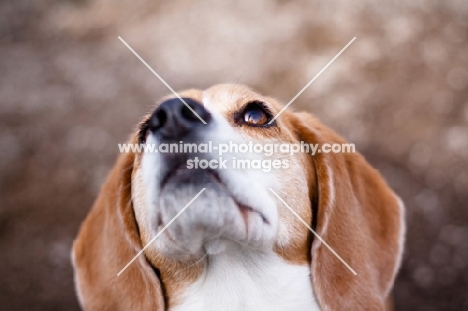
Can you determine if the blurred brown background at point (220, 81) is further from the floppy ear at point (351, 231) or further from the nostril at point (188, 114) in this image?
the nostril at point (188, 114)

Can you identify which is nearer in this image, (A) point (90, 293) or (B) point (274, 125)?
(B) point (274, 125)

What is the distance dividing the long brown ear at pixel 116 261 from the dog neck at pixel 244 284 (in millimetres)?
177

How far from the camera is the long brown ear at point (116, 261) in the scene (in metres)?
2.25

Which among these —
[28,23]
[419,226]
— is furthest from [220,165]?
[28,23]

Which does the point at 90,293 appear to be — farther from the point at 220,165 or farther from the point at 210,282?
the point at 220,165

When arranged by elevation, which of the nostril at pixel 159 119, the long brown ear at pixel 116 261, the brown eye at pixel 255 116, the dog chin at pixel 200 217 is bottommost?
the long brown ear at pixel 116 261

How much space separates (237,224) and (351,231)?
29.5 inches

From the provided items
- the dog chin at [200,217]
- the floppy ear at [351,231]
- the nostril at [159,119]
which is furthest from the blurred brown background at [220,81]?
the nostril at [159,119]

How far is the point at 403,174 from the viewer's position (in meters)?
4.41

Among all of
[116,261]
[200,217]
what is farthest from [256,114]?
[116,261]

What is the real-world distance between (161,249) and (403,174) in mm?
3027

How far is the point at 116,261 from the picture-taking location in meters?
2.35

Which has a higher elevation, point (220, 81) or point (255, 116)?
point (220, 81)

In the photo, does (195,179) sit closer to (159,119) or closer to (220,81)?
(159,119)
